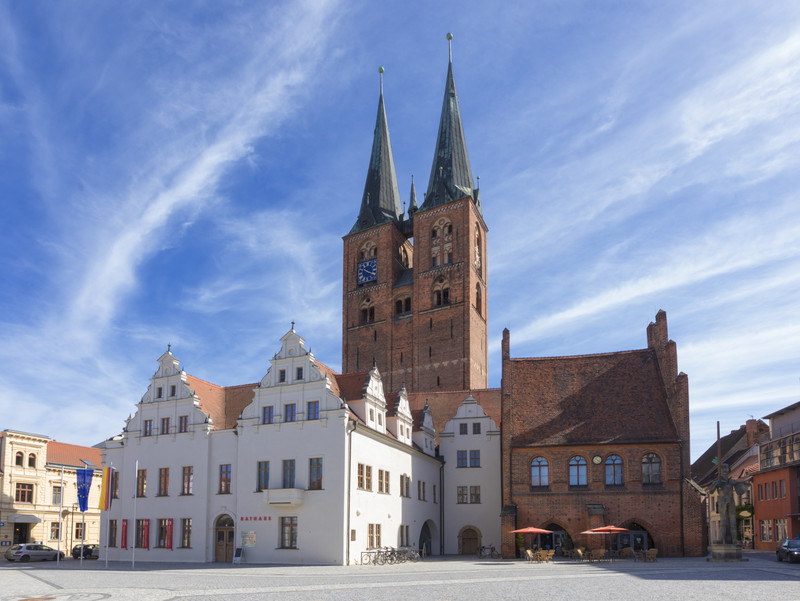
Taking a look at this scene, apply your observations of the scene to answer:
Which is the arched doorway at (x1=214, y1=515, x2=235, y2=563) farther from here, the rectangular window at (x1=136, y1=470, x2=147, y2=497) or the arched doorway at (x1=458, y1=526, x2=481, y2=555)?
A: the arched doorway at (x1=458, y1=526, x2=481, y2=555)

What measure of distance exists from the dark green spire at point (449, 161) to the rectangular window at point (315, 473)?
149 ft

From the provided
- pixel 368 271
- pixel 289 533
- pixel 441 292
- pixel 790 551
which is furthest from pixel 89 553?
pixel 368 271

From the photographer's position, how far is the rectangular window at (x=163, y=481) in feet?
144

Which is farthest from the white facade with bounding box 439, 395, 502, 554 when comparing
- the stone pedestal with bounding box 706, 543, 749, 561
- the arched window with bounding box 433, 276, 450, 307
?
the arched window with bounding box 433, 276, 450, 307

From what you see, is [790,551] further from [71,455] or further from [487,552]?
[71,455]

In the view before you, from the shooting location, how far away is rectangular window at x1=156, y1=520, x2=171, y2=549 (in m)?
42.8

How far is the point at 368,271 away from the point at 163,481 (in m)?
42.8

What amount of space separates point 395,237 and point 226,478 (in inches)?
1811

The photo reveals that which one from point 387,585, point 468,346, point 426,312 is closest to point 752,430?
point 468,346

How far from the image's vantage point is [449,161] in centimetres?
8294

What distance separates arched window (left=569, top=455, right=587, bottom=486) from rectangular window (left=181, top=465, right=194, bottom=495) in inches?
849

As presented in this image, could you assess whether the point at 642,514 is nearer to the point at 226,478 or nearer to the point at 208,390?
the point at 226,478

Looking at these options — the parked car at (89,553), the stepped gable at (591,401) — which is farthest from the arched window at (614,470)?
the parked car at (89,553)

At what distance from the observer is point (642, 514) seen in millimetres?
43844
